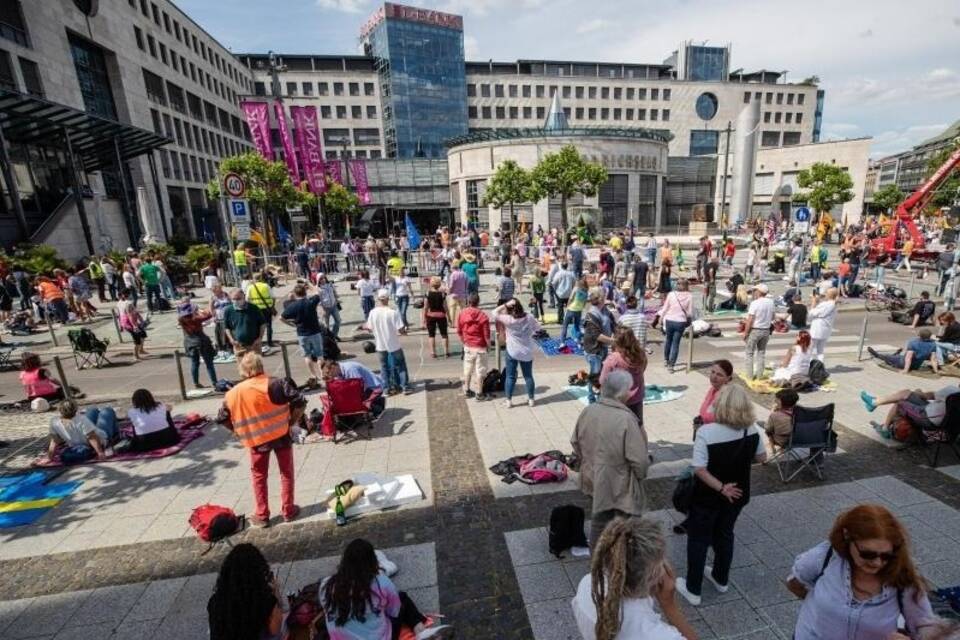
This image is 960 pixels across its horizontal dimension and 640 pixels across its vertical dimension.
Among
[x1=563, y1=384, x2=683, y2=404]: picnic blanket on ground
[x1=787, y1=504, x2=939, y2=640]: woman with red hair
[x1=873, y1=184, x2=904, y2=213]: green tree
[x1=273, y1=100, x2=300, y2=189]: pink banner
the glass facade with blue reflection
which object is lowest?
[x1=563, y1=384, x2=683, y2=404]: picnic blanket on ground

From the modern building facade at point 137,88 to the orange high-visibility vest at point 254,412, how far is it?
72.6 feet

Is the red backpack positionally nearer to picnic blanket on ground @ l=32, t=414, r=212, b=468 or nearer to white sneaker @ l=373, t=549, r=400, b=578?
white sneaker @ l=373, t=549, r=400, b=578

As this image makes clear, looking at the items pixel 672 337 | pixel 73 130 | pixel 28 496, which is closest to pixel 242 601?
pixel 28 496

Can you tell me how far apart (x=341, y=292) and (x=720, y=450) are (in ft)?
60.2

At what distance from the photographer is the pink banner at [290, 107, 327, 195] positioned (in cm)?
3138

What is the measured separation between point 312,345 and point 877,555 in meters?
8.89

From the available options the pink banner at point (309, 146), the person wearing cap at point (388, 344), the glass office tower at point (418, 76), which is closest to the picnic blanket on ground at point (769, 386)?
the person wearing cap at point (388, 344)

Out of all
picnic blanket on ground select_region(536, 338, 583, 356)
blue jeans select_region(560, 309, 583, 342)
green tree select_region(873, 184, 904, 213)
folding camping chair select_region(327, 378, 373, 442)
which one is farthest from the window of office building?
folding camping chair select_region(327, 378, 373, 442)

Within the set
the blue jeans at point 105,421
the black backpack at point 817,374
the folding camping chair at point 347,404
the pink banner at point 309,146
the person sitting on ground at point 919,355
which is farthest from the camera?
the pink banner at point 309,146

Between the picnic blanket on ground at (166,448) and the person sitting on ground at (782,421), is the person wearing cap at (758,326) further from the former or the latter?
the picnic blanket on ground at (166,448)

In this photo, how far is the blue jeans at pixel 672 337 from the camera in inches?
374

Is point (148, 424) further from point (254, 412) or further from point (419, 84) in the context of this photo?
point (419, 84)

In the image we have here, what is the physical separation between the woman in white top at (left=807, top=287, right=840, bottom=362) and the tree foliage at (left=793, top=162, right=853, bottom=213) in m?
33.0

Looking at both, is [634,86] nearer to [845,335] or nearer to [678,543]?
[845,335]
